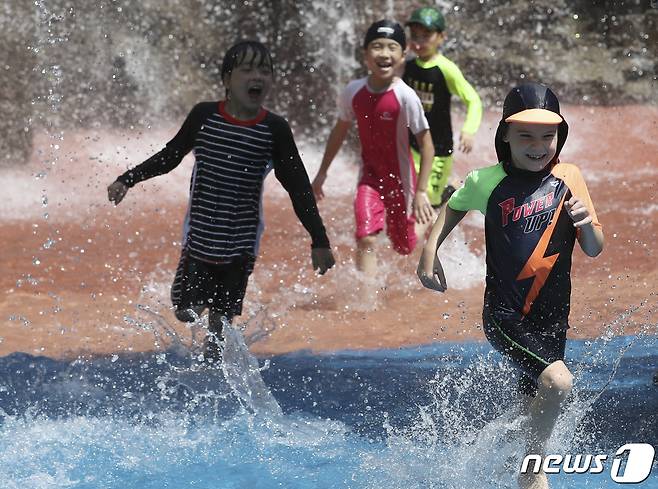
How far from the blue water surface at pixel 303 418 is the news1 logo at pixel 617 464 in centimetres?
4

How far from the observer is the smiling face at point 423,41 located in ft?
26.4

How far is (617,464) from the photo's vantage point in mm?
4555

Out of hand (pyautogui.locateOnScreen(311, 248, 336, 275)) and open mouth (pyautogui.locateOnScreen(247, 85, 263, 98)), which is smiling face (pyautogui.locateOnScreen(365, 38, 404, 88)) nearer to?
open mouth (pyautogui.locateOnScreen(247, 85, 263, 98))

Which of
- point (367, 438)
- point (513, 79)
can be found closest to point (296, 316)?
point (367, 438)

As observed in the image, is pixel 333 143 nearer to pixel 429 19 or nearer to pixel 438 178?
pixel 438 178

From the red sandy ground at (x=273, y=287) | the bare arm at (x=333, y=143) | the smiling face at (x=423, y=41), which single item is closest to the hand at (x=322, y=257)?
the red sandy ground at (x=273, y=287)

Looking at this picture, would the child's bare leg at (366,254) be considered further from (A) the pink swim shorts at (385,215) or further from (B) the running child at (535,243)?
(B) the running child at (535,243)

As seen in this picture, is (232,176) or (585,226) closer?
(585,226)

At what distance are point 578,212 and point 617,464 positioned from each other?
1010 millimetres

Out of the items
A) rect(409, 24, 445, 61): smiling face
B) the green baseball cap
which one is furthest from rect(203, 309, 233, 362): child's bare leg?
the green baseball cap

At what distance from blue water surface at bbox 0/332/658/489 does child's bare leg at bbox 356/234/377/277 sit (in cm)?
101

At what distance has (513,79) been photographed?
46.2 ft

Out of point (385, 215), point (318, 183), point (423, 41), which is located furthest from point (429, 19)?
point (318, 183)

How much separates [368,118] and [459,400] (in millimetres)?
2431
